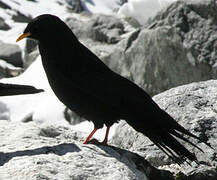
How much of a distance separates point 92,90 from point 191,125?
3.91ft

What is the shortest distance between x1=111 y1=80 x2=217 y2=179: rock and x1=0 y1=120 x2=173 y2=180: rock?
1.23 ft

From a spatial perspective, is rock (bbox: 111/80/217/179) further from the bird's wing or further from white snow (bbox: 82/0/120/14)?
white snow (bbox: 82/0/120/14)

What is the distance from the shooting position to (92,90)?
5117 millimetres

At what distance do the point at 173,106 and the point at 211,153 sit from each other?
85cm

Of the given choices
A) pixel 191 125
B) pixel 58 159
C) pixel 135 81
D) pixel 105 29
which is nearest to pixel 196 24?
pixel 135 81

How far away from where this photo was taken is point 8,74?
50.1 feet

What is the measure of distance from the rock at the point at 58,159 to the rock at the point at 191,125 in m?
0.37

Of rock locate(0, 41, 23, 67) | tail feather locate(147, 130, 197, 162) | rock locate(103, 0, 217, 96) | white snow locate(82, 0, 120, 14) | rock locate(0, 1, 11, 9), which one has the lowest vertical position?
white snow locate(82, 0, 120, 14)

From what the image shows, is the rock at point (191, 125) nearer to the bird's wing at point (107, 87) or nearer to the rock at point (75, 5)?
the bird's wing at point (107, 87)

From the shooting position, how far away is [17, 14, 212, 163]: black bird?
16.3 feet

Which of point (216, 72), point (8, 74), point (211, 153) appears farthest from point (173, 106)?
point (8, 74)

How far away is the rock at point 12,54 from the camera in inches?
649

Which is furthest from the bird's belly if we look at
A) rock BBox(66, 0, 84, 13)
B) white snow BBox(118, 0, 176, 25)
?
rock BBox(66, 0, 84, 13)

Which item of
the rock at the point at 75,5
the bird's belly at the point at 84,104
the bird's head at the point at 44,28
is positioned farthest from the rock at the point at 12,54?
the rock at the point at 75,5
